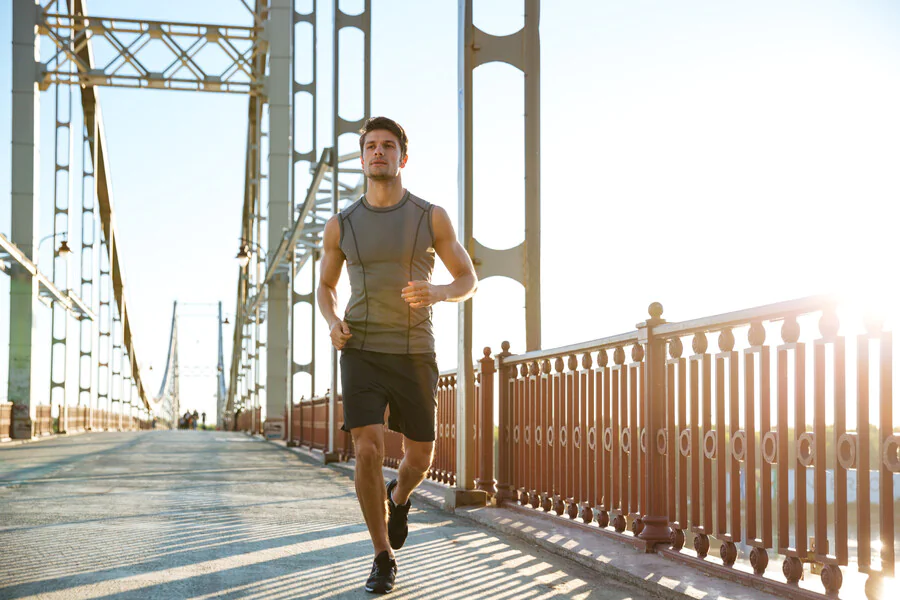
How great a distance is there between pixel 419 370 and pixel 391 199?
2.09 ft

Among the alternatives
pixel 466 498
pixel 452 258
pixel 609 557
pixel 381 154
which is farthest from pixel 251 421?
pixel 381 154

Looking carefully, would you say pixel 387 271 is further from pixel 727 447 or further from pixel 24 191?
pixel 24 191

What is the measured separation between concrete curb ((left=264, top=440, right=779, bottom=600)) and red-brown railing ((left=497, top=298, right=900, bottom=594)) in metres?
0.08

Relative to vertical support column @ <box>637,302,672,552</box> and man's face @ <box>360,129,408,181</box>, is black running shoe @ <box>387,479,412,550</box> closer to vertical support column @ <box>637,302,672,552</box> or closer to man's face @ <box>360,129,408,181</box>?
vertical support column @ <box>637,302,672,552</box>

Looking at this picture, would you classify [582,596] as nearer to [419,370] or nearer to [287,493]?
[419,370]

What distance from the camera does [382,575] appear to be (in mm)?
3426

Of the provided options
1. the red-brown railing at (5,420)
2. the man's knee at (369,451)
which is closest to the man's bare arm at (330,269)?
the man's knee at (369,451)

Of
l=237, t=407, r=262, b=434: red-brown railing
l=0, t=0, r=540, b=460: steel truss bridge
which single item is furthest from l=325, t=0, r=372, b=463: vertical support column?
l=237, t=407, r=262, b=434: red-brown railing

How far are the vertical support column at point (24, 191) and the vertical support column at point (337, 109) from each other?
1071cm

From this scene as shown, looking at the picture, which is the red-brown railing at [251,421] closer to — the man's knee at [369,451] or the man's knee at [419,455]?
the man's knee at [419,455]

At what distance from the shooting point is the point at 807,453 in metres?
3.10

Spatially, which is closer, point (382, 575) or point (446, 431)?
point (382, 575)

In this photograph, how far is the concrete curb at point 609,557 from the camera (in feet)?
11.0

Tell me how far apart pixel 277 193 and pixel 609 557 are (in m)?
23.0
